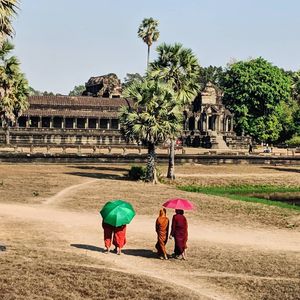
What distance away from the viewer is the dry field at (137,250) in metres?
12.9

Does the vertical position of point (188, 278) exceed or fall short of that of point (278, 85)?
it falls short

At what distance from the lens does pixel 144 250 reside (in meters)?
17.4

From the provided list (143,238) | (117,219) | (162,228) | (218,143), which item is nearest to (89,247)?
(117,219)

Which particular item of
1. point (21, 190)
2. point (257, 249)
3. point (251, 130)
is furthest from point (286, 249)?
point (251, 130)

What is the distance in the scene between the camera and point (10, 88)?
141 feet

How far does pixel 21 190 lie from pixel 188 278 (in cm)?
1928

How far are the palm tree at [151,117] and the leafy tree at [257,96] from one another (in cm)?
5296

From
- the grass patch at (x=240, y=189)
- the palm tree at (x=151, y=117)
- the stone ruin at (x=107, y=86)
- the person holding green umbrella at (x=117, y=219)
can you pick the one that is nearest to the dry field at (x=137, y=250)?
the person holding green umbrella at (x=117, y=219)

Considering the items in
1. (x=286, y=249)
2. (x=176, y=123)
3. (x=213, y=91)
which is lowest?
(x=286, y=249)

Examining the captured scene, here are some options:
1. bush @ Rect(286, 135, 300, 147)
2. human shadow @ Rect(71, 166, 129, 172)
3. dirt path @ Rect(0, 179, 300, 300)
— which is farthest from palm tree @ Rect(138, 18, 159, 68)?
dirt path @ Rect(0, 179, 300, 300)

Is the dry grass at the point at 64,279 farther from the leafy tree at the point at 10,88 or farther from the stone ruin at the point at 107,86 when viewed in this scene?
the stone ruin at the point at 107,86

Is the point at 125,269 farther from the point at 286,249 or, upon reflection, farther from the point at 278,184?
the point at 278,184

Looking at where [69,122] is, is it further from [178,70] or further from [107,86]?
[178,70]

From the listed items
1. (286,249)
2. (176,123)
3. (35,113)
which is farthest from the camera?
(35,113)
